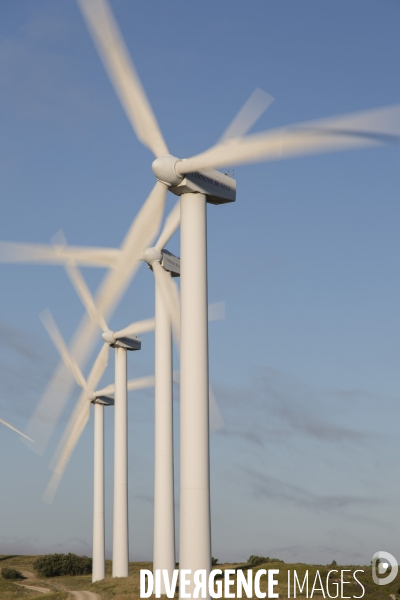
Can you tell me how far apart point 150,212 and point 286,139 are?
10.1m

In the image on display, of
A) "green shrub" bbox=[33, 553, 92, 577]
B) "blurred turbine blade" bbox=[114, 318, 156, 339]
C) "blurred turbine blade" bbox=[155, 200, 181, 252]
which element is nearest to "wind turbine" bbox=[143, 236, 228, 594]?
"blurred turbine blade" bbox=[155, 200, 181, 252]

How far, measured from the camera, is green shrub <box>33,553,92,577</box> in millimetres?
124500

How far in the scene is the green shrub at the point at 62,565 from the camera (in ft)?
408

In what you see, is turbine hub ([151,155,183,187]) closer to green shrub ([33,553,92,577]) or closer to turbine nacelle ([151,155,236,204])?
turbine nacelle ([151,155,236,204])

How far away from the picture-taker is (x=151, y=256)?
58.3m

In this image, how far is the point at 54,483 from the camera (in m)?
62.5

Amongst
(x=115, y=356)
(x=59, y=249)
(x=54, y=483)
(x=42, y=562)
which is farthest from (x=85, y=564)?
(x=59, y=249)

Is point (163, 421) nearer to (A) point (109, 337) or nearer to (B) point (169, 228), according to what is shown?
(B) point (169, 228)

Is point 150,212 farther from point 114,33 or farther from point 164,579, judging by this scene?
point 164,579

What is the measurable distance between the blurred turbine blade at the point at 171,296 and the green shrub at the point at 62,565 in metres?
79.0

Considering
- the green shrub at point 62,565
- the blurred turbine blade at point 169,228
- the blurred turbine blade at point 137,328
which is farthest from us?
the green shrub at point 62,565

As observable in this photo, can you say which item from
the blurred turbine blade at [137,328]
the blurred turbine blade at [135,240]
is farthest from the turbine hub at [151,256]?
the blurred turbine blade at [135,240]

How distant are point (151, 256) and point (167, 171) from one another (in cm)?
2079

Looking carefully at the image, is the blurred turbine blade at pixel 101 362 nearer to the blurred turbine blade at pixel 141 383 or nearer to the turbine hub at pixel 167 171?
the blurred turbine blade at pixel 141 383
